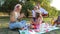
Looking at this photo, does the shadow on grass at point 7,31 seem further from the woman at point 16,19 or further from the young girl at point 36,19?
the young girl at point 36,19

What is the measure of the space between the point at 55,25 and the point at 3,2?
745 mm

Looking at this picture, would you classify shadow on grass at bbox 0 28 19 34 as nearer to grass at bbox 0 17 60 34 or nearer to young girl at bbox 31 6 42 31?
grass at bbox 0 17 60 34

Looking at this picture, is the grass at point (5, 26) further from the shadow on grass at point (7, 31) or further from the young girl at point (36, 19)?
the young girl at point (36, 19)

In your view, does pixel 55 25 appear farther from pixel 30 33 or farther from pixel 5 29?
pixel 5 29

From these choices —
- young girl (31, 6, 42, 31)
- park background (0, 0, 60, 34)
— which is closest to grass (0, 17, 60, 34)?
park background (0, 0, 60, 34)

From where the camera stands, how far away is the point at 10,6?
263 cm

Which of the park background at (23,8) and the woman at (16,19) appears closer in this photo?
the woman at (16,19)

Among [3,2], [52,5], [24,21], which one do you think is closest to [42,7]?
[52,5]

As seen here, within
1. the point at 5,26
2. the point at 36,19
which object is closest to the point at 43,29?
the point at 36,19

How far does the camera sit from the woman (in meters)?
2.52

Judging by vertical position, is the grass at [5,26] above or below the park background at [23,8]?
below

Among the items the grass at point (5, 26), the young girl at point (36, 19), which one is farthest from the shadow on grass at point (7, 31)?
the young girl at point (36, 19)

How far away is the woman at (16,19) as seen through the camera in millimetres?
2518

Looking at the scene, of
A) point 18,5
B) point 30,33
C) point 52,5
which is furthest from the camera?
point 52,5
